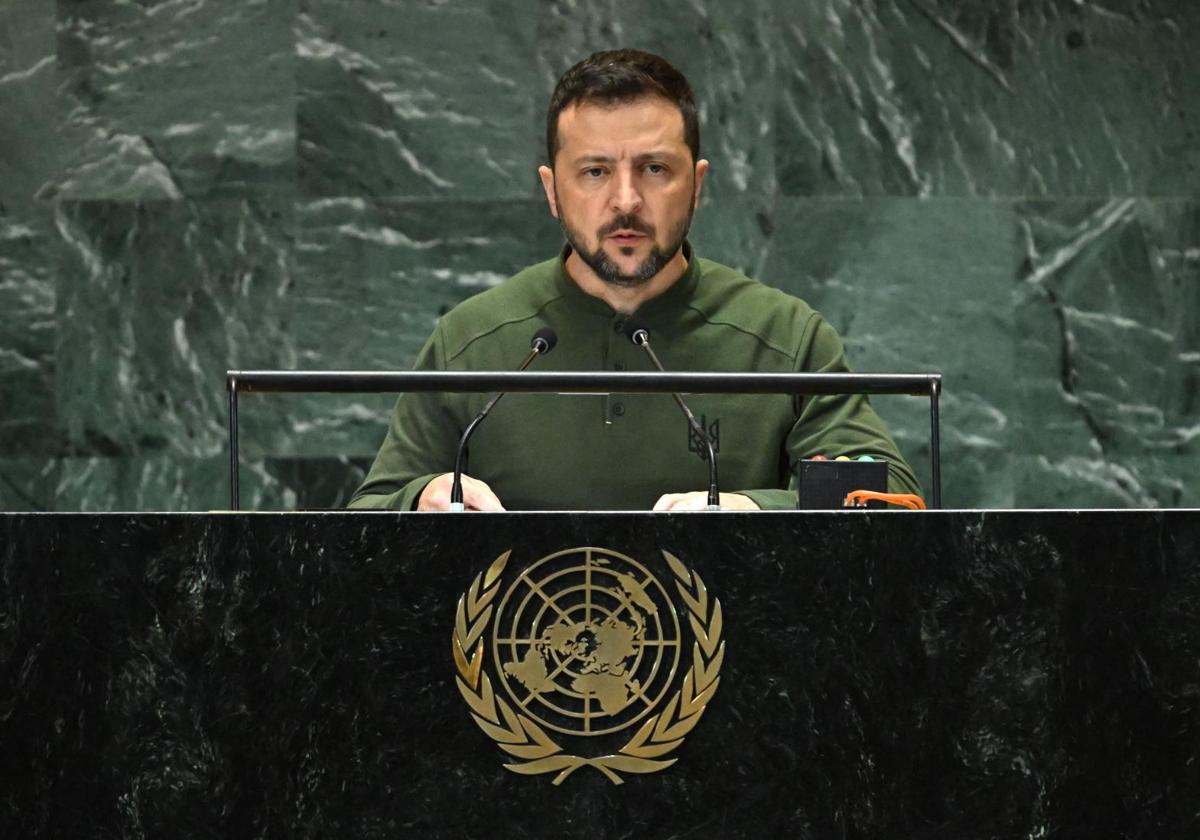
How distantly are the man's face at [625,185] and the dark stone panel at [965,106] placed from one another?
1.37 m

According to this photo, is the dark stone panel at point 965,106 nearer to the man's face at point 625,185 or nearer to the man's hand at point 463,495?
the man's face at point 625,185

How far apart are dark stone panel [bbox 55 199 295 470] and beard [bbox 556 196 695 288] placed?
4.80 feet

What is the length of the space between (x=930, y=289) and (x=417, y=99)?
150 cm

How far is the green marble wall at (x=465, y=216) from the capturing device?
14.5ft

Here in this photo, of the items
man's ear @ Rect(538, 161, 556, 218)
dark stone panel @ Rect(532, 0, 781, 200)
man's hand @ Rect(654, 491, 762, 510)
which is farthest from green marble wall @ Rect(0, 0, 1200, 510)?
man's hand @ Rect(654, 491, 762, 510)

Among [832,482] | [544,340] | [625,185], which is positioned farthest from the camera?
[625,185]

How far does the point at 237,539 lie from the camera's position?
189 cm

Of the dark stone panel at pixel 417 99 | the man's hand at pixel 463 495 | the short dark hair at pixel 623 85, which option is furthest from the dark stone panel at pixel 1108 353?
the man's hand at pixel 463 495

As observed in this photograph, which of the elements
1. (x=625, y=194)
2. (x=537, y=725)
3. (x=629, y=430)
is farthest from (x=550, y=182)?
(x=537, y=725)

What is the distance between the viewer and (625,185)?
3123mm

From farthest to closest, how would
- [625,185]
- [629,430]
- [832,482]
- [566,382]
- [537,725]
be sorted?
[625,185]
[629,430]
[832,482]
[566,382]
[537,725]

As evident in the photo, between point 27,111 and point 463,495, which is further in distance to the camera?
point 27,111

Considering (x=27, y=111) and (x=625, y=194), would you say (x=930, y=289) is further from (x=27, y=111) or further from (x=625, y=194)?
(x=27, y=111)

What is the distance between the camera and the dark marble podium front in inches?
73.5
